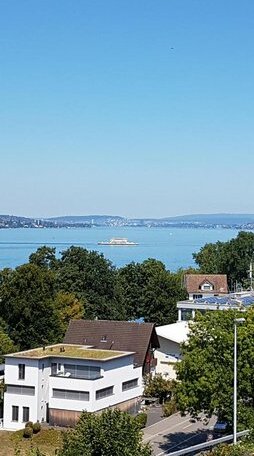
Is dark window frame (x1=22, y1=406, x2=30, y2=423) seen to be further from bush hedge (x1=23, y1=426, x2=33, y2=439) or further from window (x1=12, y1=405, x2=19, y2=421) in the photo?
bush hedge (x1=23, y1=426, x2=33, y2=439)

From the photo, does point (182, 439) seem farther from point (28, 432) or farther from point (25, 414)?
point (25, 414)

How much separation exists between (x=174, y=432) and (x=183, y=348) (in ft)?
16.9

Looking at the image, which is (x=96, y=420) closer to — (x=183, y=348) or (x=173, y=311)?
(x=183, y=348)

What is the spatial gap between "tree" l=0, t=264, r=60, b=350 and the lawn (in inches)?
434

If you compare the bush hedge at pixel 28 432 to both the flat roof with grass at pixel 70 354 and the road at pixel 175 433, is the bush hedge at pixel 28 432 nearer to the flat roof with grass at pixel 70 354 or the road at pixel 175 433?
the flat roof with grass at pixel 70 354

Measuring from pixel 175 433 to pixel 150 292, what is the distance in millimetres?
26876

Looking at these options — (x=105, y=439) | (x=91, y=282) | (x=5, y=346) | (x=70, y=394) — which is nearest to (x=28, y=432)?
(x=70, y=394)

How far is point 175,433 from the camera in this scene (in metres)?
30.2

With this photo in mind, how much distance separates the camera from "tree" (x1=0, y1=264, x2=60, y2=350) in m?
42.6

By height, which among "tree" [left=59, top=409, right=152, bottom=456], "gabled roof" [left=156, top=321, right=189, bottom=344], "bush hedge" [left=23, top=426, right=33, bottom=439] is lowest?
"bush hedge" [left=23, top=426, right=33, bottom=439]

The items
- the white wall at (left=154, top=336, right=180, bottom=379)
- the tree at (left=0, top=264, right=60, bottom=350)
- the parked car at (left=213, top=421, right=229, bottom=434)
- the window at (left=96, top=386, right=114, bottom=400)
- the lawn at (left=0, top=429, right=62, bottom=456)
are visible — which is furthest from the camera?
the tree at (left=0, top=264, right=60, bottom=350)

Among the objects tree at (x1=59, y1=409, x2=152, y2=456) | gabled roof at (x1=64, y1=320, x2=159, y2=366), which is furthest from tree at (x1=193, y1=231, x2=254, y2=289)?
tree at (x1=59, y1=409, x2=152, y2=456)

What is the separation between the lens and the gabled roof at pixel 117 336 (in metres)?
38.8

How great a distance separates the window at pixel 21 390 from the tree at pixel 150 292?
77.3ft
